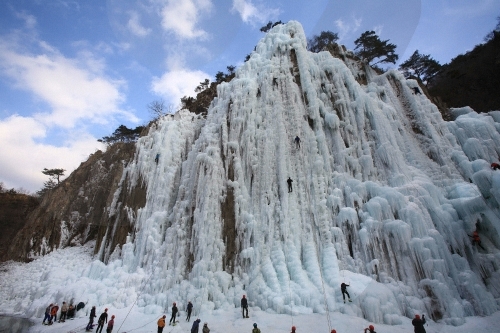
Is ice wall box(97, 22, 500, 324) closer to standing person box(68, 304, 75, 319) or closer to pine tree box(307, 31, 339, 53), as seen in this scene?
standing person box(68, 304, 75, 319)

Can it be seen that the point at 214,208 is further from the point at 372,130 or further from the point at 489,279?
the point at 489,279

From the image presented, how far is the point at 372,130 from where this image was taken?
15.3 metres

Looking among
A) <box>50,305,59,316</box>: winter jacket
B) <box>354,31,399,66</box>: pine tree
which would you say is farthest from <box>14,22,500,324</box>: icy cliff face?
<box>354,31,399,66</box>: pine tree

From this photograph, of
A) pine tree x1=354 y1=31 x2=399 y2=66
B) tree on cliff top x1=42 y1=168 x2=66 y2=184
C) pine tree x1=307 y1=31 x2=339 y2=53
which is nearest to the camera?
pine tree x1=354 y1=31 x2=399 y2=66

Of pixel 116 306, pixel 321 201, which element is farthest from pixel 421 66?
pixel 116 306

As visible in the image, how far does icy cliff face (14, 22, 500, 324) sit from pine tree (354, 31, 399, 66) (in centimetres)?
536

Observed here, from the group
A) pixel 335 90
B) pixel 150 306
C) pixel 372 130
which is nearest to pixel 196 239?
pixel 150 306

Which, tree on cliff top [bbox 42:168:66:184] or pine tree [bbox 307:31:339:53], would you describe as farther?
tree on cliff top [bbox 42:168:66:184]

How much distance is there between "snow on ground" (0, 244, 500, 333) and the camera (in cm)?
865

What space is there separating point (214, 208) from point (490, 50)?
29.1 metres

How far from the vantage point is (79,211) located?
20828mm

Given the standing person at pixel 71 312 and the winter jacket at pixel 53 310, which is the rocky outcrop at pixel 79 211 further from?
the winter jacket at pixel 53 310

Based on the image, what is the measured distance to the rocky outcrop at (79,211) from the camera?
18781mm

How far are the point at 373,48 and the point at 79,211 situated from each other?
2836cm
